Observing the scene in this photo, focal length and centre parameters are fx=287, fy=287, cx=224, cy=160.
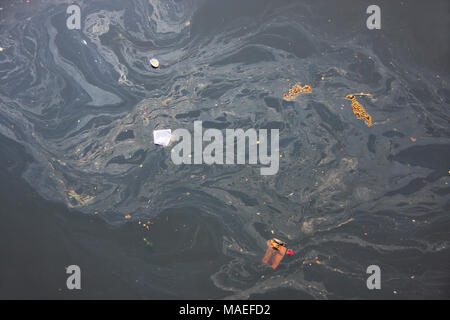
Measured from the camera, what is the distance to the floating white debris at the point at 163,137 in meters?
1.83

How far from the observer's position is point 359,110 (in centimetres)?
181

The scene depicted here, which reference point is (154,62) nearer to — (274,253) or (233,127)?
(233,127)

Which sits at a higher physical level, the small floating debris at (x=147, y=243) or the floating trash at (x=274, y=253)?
the small floating debris at (x=147, y=243)

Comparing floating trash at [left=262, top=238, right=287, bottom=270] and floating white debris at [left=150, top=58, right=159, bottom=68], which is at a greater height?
floating white debris at [left=150, top=58, right=159, bottom=68]

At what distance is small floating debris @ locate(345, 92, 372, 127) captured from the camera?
5.91 feet

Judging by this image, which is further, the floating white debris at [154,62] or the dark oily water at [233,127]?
the floating white debris at [154,62]

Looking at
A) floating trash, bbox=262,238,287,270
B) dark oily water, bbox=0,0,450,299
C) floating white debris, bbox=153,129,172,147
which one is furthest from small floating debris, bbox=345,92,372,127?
floating white debris, bbox=153,129,172,147

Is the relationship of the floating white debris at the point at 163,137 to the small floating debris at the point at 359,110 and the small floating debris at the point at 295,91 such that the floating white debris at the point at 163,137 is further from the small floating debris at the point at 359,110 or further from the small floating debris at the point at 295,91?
the small floating debris at the point at 359,110

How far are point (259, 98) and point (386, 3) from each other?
101 centimetres

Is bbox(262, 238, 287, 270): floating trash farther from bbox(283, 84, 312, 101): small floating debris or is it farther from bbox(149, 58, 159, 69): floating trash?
bbox(149, 58, 159, 69): floating trash

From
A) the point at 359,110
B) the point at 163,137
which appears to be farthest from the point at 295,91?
the point at 163,137

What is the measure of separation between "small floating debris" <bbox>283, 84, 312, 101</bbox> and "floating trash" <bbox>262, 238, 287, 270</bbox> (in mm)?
899

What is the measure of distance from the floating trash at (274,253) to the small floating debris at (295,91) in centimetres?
90

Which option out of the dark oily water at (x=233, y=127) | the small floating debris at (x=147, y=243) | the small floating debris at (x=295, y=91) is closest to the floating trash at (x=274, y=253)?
the dark oily water at (x=233, y=127)
